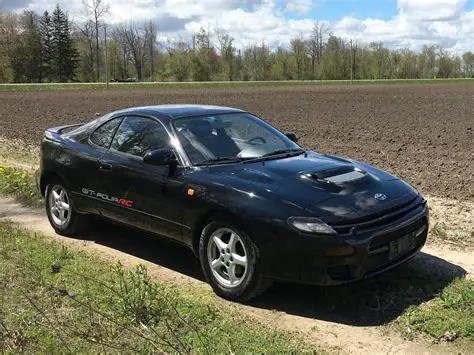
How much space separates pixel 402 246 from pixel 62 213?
391cm

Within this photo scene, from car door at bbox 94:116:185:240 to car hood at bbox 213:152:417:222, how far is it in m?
0.58

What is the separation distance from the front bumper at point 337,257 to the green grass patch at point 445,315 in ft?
1.38

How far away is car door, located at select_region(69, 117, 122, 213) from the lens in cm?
575

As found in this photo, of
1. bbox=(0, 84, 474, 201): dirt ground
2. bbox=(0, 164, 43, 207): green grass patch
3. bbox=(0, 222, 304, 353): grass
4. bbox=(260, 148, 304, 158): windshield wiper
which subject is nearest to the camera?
bbox=(0, 222, 304, 353): grass

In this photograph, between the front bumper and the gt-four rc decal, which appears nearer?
the front bumper

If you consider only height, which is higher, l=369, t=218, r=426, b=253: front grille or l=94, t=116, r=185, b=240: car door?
l=94, t=116, r=185, b=240: car door

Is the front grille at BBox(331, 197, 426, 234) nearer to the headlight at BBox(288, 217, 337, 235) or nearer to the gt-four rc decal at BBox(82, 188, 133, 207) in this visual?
the headlight at BBox(288, 217, 337, 235)

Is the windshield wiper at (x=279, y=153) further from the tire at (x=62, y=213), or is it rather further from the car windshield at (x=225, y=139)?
the tire at (x=62, y=213)

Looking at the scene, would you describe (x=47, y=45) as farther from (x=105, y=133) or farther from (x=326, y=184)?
(x=326, y=184)

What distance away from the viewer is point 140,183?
16.9 feet

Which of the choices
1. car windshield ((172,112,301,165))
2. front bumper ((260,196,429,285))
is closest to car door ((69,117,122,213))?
car windshield ((172,112,301,165))

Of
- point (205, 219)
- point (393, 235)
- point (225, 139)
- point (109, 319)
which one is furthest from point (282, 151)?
point (109, 319)

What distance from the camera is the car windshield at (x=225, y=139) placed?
500 cm

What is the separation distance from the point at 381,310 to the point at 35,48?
3659 inches
